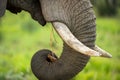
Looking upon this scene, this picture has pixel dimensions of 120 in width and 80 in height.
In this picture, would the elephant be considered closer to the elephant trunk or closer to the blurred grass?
the elephant trunk

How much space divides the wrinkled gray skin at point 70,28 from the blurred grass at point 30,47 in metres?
0.79

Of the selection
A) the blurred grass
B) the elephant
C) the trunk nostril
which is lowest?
the blurred grass

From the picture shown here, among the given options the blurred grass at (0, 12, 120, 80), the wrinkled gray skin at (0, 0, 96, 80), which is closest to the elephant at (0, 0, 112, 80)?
the wrinkled gray skin at (0, 0, 96, 80)

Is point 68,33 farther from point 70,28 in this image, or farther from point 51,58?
point 51,58

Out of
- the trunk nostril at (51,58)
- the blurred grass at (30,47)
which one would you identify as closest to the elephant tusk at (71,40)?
the trunk nostril at (51,58)

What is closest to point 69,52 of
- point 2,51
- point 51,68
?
point 51,68

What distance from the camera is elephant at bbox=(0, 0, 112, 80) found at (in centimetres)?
480

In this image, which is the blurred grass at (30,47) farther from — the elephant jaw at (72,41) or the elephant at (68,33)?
the elephant jaw at (72,41)

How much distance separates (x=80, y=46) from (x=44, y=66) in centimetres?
50

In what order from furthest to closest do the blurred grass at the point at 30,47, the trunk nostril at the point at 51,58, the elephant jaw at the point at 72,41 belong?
1. the blurred grass at the point at 30,47
2. the trunk nostril at the point at 51,58
3. the elephant jaw at the point at 72,41

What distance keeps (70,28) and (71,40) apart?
208 mm

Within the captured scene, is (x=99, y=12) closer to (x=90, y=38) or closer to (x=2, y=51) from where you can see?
(x=2, y=51)

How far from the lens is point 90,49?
459 cm

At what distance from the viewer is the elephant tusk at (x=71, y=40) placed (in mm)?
4566
